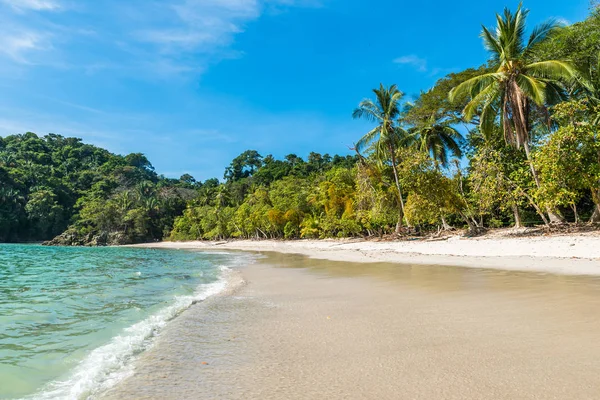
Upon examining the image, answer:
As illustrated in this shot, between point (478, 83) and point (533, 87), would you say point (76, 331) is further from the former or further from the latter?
point (478, 83)

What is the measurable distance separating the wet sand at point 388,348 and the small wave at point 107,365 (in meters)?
0.19

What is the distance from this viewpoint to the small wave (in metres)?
3.03

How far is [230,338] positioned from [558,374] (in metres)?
3.38

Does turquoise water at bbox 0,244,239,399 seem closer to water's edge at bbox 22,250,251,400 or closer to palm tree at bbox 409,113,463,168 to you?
water's edge at bbox 22,250,251,400

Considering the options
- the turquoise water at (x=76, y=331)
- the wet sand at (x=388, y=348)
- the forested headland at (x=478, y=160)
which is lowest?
the turquoise water at (x=76, y=331)

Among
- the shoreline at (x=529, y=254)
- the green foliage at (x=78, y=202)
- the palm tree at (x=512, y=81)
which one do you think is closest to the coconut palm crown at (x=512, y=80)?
the palm tree at (x=512, y=81)

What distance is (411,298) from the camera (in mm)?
6309

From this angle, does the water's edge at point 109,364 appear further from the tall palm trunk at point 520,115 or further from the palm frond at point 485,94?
the tall palm trunk at point 520,115

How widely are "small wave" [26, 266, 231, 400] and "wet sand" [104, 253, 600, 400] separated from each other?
188 mm

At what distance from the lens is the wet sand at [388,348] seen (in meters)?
2.67

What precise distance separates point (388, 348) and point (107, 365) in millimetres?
2929

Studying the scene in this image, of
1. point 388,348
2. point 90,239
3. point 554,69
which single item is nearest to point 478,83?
point 554,69

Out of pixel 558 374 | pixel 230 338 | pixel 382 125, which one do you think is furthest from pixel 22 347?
pixel 382 125

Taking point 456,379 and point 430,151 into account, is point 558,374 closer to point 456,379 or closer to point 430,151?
point 456,379
